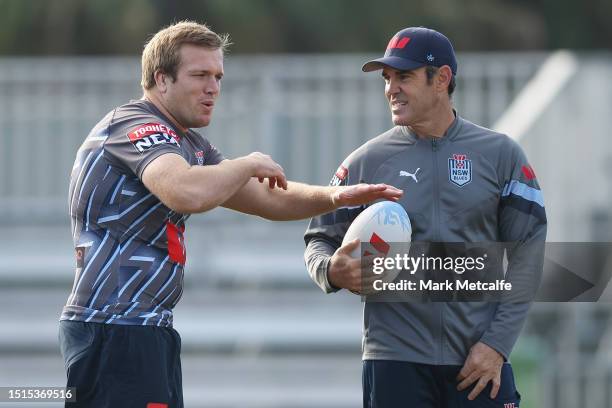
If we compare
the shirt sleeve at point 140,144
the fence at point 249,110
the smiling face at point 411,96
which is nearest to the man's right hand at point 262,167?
the shirt sleeve at point 140,144

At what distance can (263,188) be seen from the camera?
5.82 metres

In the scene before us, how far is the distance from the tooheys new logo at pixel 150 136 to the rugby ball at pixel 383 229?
859mm

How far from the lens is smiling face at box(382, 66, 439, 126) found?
18.5 feet

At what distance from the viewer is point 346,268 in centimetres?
536

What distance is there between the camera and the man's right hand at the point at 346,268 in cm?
534

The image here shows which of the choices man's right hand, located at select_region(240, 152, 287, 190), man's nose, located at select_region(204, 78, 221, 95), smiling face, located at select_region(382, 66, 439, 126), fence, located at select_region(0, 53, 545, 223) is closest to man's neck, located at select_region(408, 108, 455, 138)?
smiling face, located at select_region(382, 66, 439, 126)

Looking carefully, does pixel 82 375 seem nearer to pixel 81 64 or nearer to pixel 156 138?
pixel 156 138

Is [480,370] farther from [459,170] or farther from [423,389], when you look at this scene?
[459,170]

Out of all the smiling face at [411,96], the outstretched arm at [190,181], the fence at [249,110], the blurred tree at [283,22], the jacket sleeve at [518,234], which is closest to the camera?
the outstretched arm at [190,181]

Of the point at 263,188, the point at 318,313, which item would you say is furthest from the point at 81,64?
the point at 263,188

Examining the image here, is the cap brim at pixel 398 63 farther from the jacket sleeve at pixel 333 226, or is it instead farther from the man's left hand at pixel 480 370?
the man's left hand at pixel 480 370

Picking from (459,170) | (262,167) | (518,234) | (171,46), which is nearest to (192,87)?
(171,46)

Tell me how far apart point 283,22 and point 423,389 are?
40.9 ft

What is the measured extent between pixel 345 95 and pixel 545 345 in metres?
2.65
